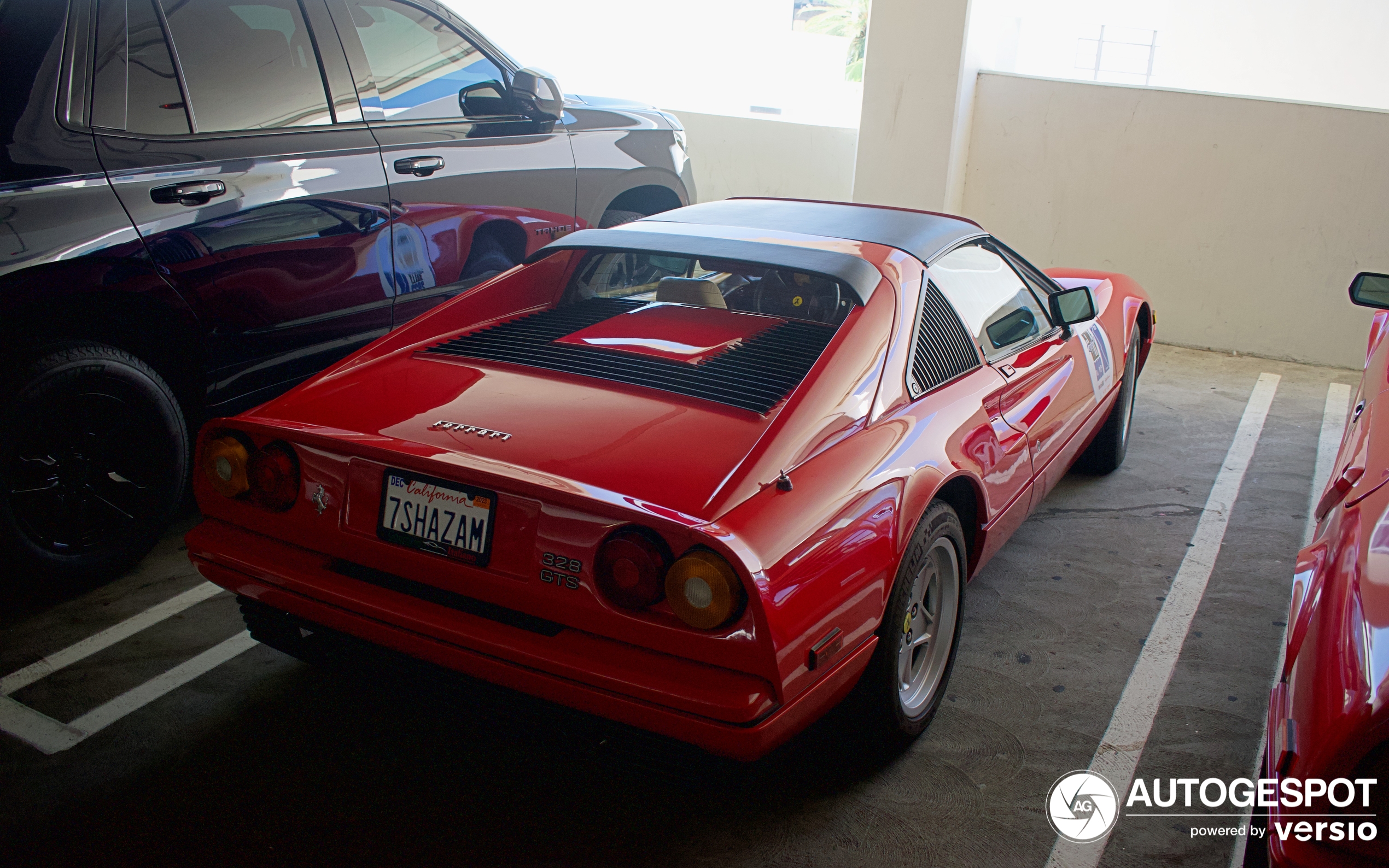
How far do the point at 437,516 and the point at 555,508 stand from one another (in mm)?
284

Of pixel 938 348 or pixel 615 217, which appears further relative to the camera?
pixel 615 217

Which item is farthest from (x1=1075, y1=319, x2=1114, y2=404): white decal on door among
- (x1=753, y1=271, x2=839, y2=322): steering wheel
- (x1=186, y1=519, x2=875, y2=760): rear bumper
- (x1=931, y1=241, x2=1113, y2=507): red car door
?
(x1=186, y1=519, x2=875, y2=760): rear bumper

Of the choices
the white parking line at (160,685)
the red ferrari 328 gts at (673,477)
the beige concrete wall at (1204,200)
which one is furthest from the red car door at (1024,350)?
the beige concrete wall at (1204,200)

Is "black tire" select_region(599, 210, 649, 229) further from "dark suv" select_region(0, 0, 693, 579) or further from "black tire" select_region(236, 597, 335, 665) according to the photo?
"black tire" select_region(236, 597, 335, 665)

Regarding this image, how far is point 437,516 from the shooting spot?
2012mm

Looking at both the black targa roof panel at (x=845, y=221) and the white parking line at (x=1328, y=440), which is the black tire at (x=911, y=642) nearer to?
the black targa roof panel at (x=845, y=221)

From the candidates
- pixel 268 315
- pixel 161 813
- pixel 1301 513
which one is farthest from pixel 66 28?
pixel 1301 513

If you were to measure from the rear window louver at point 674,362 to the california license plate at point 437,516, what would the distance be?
56 cm

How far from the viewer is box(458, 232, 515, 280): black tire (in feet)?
14.0

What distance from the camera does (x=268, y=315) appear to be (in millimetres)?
3518

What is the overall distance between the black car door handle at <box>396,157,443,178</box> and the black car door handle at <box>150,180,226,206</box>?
768 millimetres

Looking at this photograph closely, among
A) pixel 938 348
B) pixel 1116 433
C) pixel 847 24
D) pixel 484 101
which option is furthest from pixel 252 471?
pixel 847 24

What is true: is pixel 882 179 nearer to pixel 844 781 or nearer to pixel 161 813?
pixel 844 781

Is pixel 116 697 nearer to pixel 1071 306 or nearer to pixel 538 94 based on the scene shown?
pixel 538 94
